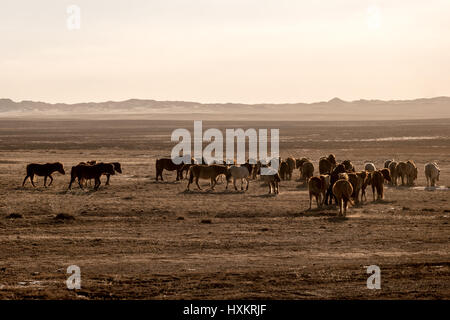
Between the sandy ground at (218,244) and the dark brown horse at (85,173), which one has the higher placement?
the dark brown horse at (85,173)

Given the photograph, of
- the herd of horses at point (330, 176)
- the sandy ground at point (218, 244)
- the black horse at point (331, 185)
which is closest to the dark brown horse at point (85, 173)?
the sandy ground at point (218, 244)

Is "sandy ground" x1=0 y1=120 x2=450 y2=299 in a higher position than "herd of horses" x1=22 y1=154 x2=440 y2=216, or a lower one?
lower

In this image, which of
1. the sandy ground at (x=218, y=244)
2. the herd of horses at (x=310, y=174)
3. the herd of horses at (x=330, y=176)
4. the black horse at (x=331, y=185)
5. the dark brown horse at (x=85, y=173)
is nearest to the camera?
the sandy ground at (x=218, y=244)

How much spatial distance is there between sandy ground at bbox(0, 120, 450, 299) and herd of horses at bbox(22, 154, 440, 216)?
594mm

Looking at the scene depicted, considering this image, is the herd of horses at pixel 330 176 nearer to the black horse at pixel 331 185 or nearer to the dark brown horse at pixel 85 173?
the black horse at pixel 331 185

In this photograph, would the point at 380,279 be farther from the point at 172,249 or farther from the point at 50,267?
the point at 50,267

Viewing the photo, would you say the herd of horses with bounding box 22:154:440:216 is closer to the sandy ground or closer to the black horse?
the black horse

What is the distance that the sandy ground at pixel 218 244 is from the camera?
430 inches

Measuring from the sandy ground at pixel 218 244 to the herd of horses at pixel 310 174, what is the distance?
0.59m

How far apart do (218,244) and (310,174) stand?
44.0 ft

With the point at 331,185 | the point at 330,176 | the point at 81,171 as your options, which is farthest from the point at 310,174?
the point at 81,171

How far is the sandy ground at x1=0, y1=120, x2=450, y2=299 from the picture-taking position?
1091 centimetres

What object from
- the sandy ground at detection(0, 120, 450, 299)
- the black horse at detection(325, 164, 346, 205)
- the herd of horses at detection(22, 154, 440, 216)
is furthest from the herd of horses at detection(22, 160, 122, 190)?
the black horse at detection(325, 164, 346, 205)

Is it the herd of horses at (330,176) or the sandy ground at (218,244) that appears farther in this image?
the herd of horses at (330,176)
